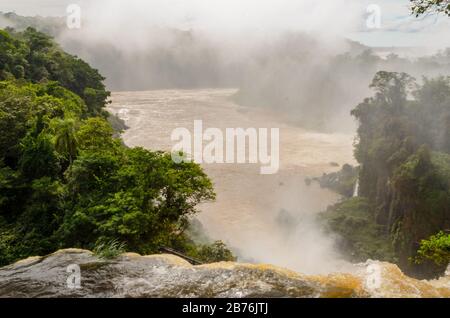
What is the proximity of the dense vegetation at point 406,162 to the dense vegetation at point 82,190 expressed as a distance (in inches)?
812

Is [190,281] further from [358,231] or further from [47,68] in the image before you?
[47,68]

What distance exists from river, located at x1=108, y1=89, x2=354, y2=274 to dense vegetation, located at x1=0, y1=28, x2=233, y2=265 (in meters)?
22.5

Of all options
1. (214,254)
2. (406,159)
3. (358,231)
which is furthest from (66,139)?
(358,231)

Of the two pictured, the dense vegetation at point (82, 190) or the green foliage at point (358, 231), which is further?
the green foliage at point (358, 231)

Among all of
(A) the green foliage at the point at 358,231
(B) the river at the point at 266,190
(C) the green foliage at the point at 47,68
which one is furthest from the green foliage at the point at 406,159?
(C) the green foliage at the point at 47,68

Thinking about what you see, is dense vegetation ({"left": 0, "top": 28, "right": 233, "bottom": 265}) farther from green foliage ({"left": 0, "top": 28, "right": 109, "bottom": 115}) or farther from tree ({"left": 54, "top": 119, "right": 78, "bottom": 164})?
green foliage ({"left": 0, "top": 28, "right": 109, "bottom": 115})

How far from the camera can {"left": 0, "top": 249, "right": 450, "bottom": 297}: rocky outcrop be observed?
30.4 ft

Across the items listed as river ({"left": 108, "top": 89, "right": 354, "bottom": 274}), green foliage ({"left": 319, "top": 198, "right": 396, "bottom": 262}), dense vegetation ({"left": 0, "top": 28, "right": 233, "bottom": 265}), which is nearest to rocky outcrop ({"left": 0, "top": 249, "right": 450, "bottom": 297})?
dense vegetation ({"left": 0, "top": 28, "right": 233, "bottom": 265})

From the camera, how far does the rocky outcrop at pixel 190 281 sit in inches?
365

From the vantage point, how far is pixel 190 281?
9.88m

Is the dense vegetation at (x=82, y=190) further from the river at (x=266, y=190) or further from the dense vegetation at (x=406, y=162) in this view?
the river at (x=266, y=190)

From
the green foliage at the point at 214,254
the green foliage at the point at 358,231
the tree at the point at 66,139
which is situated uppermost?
→ the tree at the point at 66,139

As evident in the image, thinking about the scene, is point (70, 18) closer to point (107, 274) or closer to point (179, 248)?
point (179, 248)
